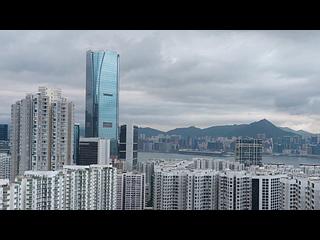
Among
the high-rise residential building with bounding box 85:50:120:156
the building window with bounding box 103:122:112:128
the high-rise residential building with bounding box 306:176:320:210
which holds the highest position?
the high-rise residential building with bounding box 85:50:120:156

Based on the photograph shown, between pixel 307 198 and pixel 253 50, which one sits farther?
pixel 253 50

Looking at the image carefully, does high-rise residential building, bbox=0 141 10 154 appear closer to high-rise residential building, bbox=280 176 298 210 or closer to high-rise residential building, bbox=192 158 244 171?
high-rise residential building, bbox=192 158 244 171

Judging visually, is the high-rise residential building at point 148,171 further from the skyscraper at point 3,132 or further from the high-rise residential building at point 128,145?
the skyscraper at point 3,132

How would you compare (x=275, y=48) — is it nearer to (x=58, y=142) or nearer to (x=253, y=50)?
(x=253, y=50)

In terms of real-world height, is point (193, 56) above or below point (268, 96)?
above

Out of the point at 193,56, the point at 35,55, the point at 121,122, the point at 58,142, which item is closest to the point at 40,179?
the point at 58,142

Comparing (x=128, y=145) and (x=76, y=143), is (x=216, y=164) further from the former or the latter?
(x=76, y=143)

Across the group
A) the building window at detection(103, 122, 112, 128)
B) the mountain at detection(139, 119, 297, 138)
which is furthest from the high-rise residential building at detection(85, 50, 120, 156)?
the mountain at detection(139, 119, 297, 138)
